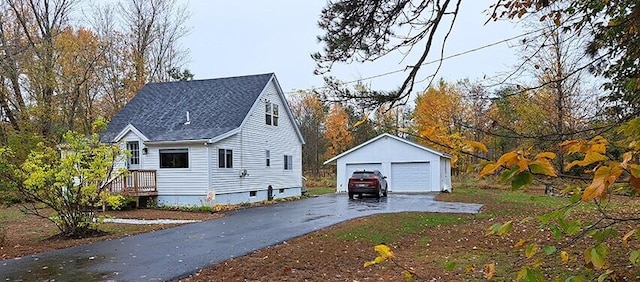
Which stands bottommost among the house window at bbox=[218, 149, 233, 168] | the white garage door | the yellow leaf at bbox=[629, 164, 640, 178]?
the white garage door

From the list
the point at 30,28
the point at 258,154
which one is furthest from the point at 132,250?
the point at 30,28

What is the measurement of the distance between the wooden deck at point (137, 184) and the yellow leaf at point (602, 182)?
1874 cm

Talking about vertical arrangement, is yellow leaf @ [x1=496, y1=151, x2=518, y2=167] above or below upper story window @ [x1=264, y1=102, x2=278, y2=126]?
below

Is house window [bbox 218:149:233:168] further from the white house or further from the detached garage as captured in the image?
the detached garage

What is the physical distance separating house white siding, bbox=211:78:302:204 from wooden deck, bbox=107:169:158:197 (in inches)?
104

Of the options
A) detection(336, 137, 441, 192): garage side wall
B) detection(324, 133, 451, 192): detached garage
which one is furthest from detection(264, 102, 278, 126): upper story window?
detection(336, 137, 441, 192): garage side wall

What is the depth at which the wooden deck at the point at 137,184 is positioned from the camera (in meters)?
18.4

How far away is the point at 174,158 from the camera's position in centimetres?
1970

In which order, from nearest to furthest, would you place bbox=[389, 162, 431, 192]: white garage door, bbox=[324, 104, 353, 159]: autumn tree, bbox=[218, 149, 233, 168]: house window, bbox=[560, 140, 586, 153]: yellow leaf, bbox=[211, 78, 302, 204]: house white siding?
bbox=[560, 140, 586, 153]: yellow leaf → bbox=[218, 149, 233, 168]: house window → bbox=[211, 78, 302, 204]: house white siding → bbox=[389, 162, 431, 192]: white garage door → bbox=[324, 104, 353, 159]: autumn tree

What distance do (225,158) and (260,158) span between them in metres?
2.84

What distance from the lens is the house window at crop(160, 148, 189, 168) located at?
1952 cm

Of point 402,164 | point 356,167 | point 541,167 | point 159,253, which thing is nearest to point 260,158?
point 356,167

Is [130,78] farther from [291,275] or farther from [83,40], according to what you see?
[291,275]

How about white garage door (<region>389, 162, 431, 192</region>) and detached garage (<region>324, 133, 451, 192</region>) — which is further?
white garage door (<region>389, 162, 431, 192</region>)
